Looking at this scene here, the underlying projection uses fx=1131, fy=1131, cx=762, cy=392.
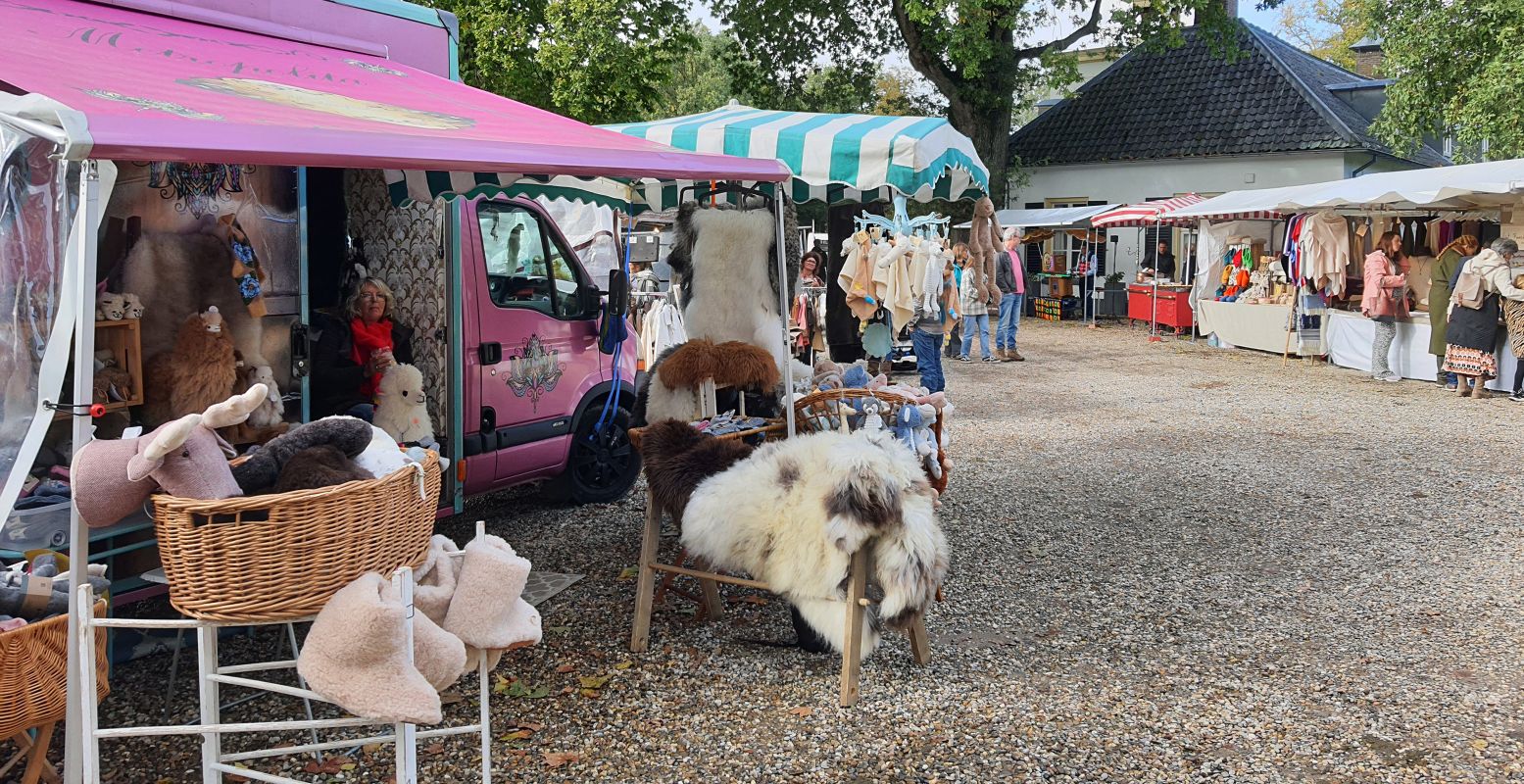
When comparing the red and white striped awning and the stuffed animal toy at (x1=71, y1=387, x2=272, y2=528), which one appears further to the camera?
the red and white striped awning

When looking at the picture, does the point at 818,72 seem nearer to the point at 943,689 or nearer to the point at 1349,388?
the point at 1349,388

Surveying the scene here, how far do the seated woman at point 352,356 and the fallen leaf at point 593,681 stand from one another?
1956 millimetres

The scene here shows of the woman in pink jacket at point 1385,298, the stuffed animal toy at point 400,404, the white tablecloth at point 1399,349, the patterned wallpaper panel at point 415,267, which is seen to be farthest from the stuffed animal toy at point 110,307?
the woman in pink jacket at point 1385,298

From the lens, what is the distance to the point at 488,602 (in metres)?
2.97

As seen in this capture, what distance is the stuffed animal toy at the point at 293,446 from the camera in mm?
2848

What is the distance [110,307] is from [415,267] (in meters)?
1.70

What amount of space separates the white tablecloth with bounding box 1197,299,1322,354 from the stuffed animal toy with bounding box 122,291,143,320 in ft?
48.4

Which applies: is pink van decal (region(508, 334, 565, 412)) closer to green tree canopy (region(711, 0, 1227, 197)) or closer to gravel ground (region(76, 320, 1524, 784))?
gravel ground (region(76, 320, 1524, 784))

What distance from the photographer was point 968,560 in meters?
6.09

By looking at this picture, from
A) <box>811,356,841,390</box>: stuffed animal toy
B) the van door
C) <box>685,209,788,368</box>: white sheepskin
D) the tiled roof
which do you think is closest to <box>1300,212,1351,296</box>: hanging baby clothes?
the tiled roof

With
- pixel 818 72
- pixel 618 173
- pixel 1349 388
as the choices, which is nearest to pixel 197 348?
pixel 618 173

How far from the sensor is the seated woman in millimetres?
5609

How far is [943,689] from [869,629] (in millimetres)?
402

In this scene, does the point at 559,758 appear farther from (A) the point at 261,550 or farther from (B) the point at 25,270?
(B) the point at 25,270
